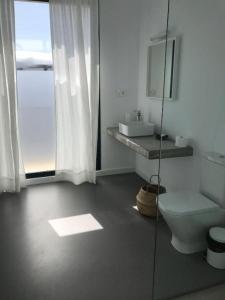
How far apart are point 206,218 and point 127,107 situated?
2.28 m

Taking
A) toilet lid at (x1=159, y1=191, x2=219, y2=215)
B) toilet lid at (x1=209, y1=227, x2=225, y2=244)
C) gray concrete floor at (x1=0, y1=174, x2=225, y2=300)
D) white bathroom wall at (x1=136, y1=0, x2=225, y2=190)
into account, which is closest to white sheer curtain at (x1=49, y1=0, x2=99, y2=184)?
gray concrete floor at (x1=0, y1=174, x2=225, y2=300)

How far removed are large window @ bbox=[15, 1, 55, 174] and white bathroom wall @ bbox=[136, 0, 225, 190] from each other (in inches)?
60.0

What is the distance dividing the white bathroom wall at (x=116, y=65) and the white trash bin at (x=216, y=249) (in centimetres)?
227

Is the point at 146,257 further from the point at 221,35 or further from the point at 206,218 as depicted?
the point at 221,35

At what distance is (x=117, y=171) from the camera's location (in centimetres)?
442

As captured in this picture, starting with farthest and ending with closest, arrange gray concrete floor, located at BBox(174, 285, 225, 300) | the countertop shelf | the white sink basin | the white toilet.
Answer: the white sink basin, the countertop shelf, the white toilet, gray concrete floor, located at BBox(174, 285, 225, 300)

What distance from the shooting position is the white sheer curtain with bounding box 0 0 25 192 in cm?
321

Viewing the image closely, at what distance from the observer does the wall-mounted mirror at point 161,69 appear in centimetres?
314

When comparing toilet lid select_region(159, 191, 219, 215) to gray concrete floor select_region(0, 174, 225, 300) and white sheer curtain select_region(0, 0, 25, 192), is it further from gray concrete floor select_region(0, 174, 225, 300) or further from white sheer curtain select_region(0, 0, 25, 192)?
white sheer curtain select_region(0, 0, 25, 192)

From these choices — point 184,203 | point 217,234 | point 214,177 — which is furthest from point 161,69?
point 217,234

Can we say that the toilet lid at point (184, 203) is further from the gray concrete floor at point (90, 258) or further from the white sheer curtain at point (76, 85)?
the white sheer curtain at point (76, 85)

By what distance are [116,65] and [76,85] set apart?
0.72 meters

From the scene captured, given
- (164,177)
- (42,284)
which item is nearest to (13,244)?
(42,284)

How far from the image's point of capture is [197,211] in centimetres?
234
